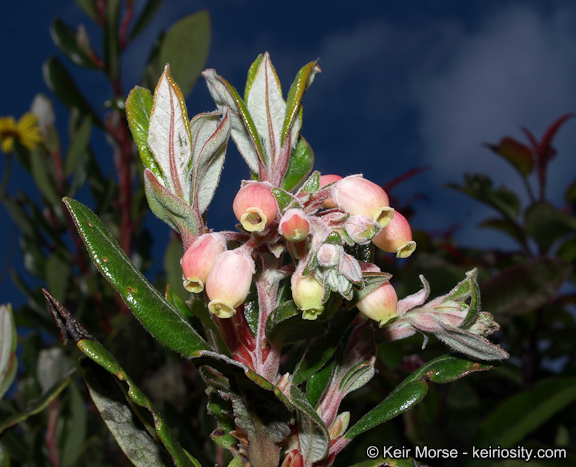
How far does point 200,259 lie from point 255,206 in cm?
9

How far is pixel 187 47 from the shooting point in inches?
80.4

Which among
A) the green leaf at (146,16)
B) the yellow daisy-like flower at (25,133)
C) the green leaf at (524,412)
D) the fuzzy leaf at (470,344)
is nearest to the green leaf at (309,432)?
the fuzzy leaf at (470,344)

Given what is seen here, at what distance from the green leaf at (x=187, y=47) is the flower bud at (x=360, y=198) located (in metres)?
1.49

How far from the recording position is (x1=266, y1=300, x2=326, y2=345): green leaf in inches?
26.1

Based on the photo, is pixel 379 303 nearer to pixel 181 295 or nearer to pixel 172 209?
pixel 172 209

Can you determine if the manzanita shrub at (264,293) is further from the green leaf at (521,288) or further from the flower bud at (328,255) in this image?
the green leaf at (521,288)

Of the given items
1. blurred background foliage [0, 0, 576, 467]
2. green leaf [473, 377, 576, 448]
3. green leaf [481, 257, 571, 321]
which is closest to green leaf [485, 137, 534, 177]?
blurred background foliage [0, 0, 576, 467]

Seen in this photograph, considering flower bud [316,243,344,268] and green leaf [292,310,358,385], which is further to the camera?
green leaf [292,310,358,385]

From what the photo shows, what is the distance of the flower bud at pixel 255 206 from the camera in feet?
2.08

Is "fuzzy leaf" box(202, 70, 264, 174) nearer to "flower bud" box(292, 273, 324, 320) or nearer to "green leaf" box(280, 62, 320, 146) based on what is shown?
"green leaf" box(280, 62, 320, 146)

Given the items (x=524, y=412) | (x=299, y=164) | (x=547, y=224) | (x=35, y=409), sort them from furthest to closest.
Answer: (x=547, y=224)
(x=524, y=412)
(x=35, y=409)
(x=299, y=164)

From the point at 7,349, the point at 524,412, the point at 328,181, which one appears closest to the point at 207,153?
the point at 328,181

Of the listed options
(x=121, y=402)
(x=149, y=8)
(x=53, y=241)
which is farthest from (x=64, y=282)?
(x=121, y=402)

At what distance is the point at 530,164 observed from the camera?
2.53 metres
